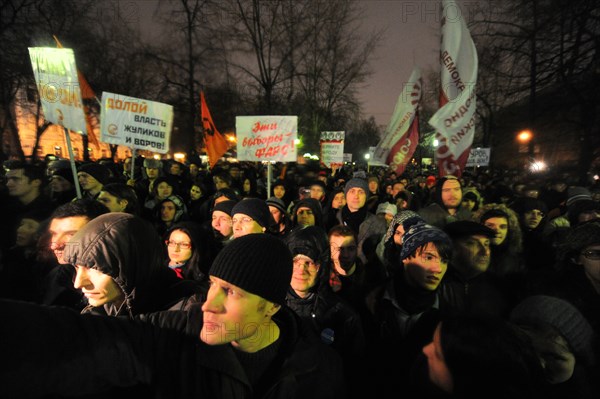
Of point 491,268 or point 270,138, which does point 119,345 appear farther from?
point 270,138

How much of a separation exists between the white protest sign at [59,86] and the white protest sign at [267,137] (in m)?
2.44

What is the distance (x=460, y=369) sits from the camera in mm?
1176

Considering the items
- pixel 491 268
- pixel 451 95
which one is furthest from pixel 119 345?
pixel 451 95

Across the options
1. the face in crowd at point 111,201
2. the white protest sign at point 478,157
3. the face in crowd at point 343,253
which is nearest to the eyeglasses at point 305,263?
the face in crowd at point 343,253

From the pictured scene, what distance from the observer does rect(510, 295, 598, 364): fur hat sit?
4.49ft

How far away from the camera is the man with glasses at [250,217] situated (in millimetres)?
3084

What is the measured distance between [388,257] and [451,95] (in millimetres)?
2098

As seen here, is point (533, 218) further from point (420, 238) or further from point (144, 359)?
point (144, 359)

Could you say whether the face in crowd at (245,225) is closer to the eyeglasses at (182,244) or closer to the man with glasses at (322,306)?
the eyeglasses at (182,244)

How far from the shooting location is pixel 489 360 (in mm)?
1119

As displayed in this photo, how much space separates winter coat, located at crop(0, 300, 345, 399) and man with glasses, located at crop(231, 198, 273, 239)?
1.74 metres

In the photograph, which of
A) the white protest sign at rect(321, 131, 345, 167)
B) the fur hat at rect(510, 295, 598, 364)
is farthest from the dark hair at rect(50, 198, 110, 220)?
the white protest sign at rect(321, 131, 345, 167)

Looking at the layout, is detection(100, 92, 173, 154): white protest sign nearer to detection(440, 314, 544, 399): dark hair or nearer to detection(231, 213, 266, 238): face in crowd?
detection(231, 213, 266, 238): face in crowd

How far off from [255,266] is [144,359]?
18.6 inches
